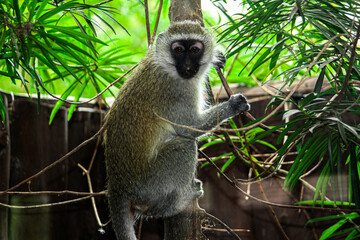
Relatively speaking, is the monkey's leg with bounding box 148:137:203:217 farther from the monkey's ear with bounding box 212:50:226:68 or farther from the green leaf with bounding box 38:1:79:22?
the green leaf with bounding box 38:1:79:22

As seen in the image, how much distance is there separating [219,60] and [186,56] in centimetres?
33

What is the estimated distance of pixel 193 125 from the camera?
281 centimetres

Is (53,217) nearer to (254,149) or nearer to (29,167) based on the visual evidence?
(29,167)

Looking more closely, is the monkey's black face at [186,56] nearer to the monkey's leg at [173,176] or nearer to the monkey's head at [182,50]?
the monkey's head at [182,50]

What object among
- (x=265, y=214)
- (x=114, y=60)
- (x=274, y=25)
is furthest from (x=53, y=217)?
(x=274, y=25)

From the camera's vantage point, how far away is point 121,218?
8.25ft

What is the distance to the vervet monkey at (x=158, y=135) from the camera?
2598 mm

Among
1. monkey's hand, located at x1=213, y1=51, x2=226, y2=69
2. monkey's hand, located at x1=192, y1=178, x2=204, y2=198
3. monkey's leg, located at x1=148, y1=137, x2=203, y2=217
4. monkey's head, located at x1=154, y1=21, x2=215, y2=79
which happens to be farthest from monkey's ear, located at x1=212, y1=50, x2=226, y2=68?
monkey's hand, located at x1=192, y1=178, x2=204, y2=198

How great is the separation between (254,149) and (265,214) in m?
0.60

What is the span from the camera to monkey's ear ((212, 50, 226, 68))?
299 centimetres

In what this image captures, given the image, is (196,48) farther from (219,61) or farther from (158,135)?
(158,135)

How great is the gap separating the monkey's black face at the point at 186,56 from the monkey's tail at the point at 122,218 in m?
0.91

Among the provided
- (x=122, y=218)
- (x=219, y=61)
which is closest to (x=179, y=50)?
(x=219, y=61)

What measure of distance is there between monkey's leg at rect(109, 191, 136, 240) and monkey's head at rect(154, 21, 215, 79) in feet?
2.96
